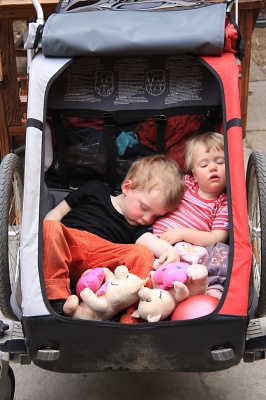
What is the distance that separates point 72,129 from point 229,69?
823 millimetres

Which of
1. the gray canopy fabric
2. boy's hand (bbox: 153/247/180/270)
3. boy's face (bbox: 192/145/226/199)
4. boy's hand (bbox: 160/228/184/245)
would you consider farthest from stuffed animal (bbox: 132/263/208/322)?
the gray canopy fabric

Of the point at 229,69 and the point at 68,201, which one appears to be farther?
the point at 68,201

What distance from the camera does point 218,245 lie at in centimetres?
232

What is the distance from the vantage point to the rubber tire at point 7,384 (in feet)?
7.39

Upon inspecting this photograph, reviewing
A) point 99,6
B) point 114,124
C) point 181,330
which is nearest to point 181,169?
point 114,124

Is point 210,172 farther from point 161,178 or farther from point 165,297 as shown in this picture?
point 165,297

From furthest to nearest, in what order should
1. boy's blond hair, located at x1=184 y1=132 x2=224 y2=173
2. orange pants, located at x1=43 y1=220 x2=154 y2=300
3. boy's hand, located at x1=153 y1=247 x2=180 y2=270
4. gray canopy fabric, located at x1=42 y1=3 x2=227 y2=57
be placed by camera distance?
boy's blond hair, located at x1=184 y1=132 x2=224 y2=173
gray canopy fabric, located at x1=42 y1=3 x2=227 y2=57
boy's hand, located at x1=153 y1=247 x2=180 y2=270
orange pants, located at x1=43 y1=220 x2=154 y2=300

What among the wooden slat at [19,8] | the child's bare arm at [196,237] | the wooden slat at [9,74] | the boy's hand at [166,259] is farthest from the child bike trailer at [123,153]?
the wooden slat at [9,74]

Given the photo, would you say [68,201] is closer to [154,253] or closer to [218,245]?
[154,253]

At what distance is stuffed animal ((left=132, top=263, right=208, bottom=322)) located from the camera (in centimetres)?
200

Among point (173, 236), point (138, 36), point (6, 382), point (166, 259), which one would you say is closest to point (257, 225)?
point (173, 236)

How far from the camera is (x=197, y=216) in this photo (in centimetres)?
251

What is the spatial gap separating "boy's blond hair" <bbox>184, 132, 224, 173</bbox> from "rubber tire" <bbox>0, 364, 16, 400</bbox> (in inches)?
42.4

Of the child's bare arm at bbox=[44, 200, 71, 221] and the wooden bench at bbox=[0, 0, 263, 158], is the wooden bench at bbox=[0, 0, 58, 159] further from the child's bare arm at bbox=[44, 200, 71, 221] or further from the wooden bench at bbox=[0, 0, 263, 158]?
the child's bare arm at bbox=[44, 200, 71, 221]
